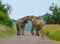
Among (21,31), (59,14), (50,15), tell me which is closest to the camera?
(21,31)

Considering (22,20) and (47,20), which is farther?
(47,20)

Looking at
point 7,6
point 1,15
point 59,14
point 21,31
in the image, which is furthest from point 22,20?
point 59,14

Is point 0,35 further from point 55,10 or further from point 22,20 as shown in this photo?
point 55,10

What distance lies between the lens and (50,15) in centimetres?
6456

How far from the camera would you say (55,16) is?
6153 cm

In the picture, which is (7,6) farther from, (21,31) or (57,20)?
(21,31)

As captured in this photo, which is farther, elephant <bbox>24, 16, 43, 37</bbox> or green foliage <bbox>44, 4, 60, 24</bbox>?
green foliage <bbox>44, 4, 60, 24</bbox>

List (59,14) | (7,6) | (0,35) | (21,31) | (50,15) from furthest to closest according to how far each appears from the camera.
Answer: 1. (50,15)
2. (59,14)
3. (7,6)
4. (21,31)
5. (0,35)

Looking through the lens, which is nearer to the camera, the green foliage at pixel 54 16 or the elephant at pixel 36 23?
the elephant at pixel 36 23

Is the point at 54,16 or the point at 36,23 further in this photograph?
the point at 54,16

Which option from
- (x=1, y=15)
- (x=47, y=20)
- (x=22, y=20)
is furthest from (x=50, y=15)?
(x=22, y=20)

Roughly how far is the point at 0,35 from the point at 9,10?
2635 centimetres

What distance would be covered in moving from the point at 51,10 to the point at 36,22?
36288 mm

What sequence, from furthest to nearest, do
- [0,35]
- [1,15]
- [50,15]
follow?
[50,15], [1,15], [0,35]
